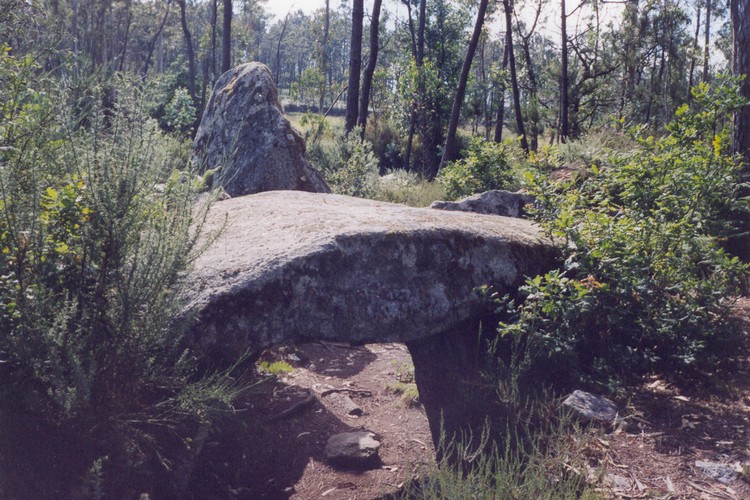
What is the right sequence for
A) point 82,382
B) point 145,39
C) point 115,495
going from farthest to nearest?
1. point 145,39
2. point 115,495
3. point 82,382

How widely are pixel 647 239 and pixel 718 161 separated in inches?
41.0

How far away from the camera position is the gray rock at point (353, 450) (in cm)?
414

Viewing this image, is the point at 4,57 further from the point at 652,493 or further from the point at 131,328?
the point at 652,493

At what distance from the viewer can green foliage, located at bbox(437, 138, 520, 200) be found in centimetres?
949

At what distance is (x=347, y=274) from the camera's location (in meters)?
4.00

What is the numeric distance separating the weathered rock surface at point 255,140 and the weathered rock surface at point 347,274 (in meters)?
3.49

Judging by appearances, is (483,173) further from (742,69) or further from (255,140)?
(742,69)

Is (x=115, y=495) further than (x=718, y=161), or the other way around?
(x=718, y=161)

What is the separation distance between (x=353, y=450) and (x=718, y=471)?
2052 millimetres

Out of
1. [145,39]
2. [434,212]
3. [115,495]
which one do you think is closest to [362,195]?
[434,212]

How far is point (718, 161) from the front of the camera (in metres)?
4.89

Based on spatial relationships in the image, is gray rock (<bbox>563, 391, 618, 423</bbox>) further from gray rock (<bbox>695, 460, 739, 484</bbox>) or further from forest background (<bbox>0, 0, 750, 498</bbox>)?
gray rock (<bbox>695, 460, 739, 484</bbox>)

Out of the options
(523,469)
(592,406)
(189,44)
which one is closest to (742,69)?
(592,406)

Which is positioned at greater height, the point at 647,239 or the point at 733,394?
the point at 647,239
